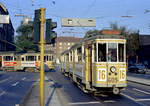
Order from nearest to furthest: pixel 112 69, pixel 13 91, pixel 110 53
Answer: pixel 112 69 → pixel 110 53 → pixel 13 91

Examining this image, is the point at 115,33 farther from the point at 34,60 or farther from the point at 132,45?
the point at 132,45

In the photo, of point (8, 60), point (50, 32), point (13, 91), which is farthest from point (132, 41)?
point (50, 32)

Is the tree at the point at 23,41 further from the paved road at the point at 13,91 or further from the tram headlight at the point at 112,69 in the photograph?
the tram headlight at the point at 112,69

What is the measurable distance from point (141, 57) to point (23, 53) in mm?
28813

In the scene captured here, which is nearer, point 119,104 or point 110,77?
point 119,104

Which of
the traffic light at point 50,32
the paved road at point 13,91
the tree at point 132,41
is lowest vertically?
the paved road at point 13,91

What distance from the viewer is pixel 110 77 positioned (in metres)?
11.0

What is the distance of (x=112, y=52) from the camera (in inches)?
442

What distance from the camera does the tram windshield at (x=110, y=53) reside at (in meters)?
11.2

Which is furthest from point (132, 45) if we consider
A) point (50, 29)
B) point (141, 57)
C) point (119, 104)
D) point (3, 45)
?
point (50, 29)

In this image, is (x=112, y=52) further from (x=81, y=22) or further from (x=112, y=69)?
(x=81, y=22)

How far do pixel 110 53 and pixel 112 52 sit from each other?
0.11m

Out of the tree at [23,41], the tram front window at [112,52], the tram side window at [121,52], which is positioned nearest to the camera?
the tram front window at [112,52]

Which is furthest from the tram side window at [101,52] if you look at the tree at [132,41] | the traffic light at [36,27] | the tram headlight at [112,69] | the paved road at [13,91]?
the tree at [132,41]
